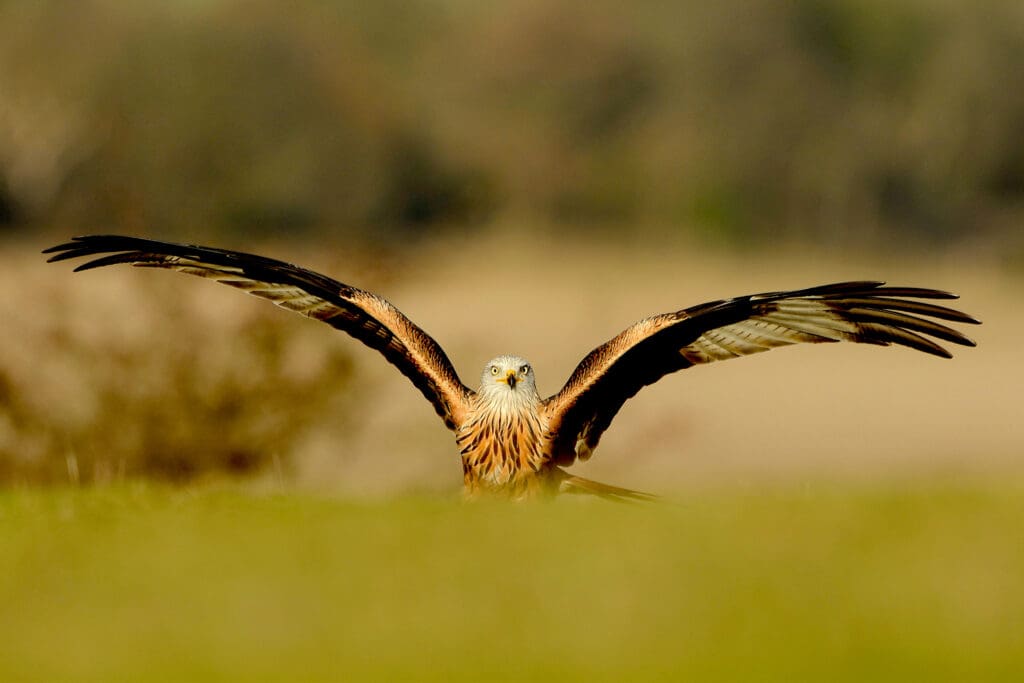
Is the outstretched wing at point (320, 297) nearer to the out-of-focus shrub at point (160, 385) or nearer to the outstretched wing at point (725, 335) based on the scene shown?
the outstretched wing at point (725, 335)

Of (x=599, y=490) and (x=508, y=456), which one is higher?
(x=508, y=456)

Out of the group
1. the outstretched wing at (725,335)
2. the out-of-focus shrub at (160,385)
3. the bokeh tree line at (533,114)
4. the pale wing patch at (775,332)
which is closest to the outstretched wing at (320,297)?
the outstretched wing at (725,335)

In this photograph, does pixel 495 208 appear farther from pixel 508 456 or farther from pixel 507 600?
pixel 507 600

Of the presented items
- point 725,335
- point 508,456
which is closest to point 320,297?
point 508,456

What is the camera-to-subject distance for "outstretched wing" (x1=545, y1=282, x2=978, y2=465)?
693 centimetres

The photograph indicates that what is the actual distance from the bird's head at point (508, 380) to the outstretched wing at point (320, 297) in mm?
194

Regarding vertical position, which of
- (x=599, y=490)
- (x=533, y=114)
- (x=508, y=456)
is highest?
(x=533, y=114)

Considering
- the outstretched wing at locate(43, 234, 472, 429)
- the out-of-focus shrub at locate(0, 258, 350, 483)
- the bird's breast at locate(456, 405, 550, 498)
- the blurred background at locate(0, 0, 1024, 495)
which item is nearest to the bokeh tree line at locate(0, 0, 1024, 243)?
the blurred background at locate(0, 0, 1024, 495)

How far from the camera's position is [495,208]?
109 ft

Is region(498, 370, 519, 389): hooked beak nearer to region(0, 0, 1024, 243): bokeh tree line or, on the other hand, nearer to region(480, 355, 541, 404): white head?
region(480, 355, 541, 404): white head

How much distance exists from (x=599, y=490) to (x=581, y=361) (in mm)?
558

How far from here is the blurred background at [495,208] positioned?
1196cm

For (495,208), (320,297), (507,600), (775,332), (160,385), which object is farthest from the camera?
(495,208)

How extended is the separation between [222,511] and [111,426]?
6543mm
